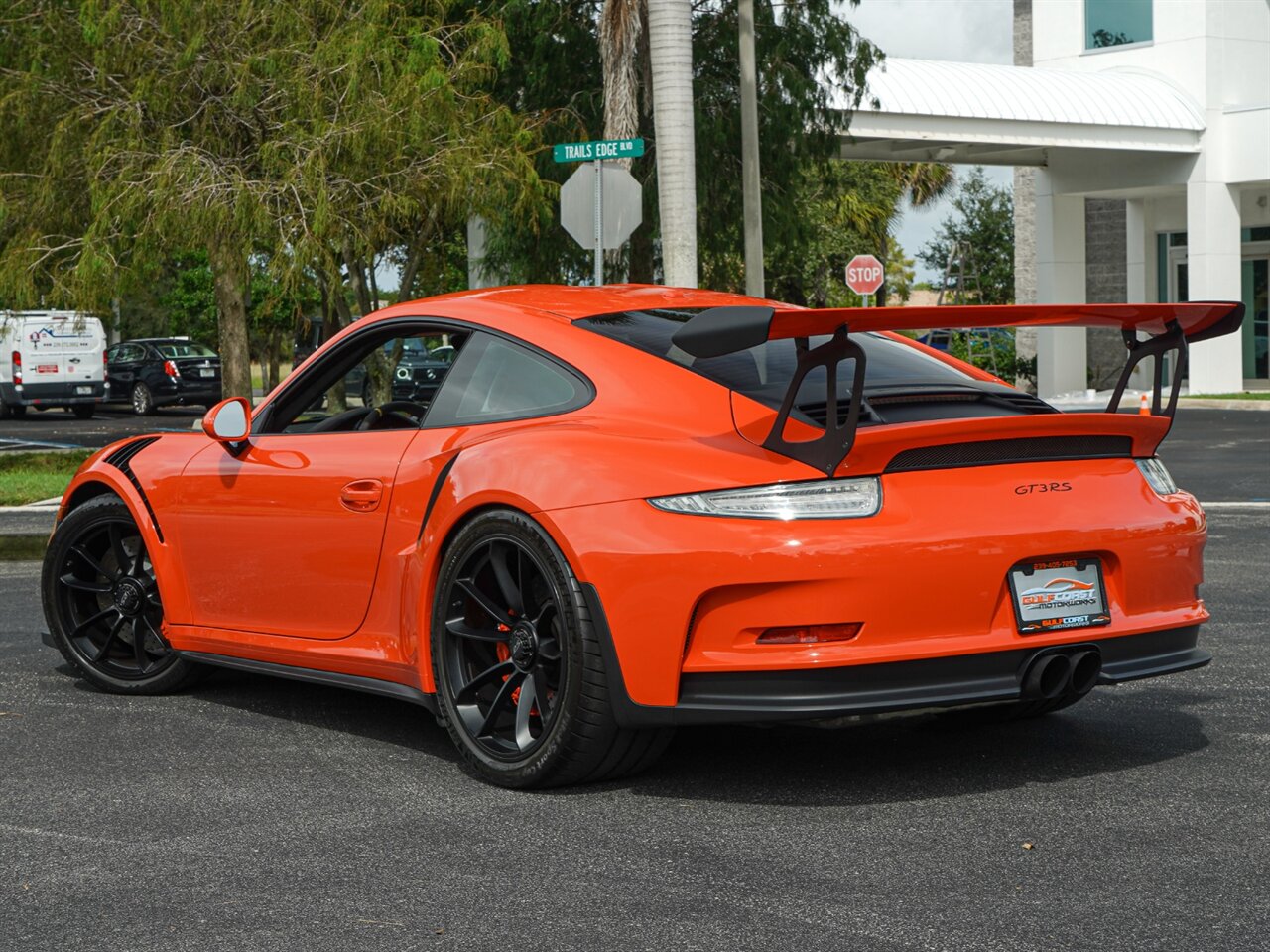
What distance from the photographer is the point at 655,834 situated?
462 cm

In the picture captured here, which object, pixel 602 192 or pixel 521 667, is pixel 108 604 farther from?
pixel 602 192

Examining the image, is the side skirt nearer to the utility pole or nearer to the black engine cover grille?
the black engine cover grille

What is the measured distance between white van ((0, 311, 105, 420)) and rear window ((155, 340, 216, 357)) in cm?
198

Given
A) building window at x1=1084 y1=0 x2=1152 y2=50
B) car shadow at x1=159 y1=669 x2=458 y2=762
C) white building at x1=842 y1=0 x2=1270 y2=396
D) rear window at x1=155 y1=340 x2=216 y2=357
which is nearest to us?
car shadow at x1=159 y1=669 x2=458 y2=762

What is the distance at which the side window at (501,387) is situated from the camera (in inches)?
207

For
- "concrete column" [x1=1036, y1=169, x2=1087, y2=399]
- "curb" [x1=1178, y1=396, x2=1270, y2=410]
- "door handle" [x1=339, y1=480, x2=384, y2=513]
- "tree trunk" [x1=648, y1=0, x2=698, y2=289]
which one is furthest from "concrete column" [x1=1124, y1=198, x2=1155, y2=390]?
"door handle" [x1=339, y1=480, x2=384, y2=513]

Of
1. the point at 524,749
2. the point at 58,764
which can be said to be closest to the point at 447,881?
the point at 524,749

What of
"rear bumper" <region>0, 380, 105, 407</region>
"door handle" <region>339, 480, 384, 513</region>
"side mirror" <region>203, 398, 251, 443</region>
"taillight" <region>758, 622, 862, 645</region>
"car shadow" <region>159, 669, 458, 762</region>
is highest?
"side mirror" <region>203, 398, 251, 443</region>

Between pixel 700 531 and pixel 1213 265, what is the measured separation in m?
30.3

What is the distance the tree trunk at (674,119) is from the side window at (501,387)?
35.8 ft

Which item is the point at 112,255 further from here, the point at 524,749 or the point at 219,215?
the point at 524,749

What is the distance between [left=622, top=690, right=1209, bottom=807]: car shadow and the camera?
5.07 metres

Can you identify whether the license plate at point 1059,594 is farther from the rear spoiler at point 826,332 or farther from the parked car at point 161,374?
the parked car at point 161,374

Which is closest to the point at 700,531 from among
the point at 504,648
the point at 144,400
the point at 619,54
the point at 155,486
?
the point at 504,648
